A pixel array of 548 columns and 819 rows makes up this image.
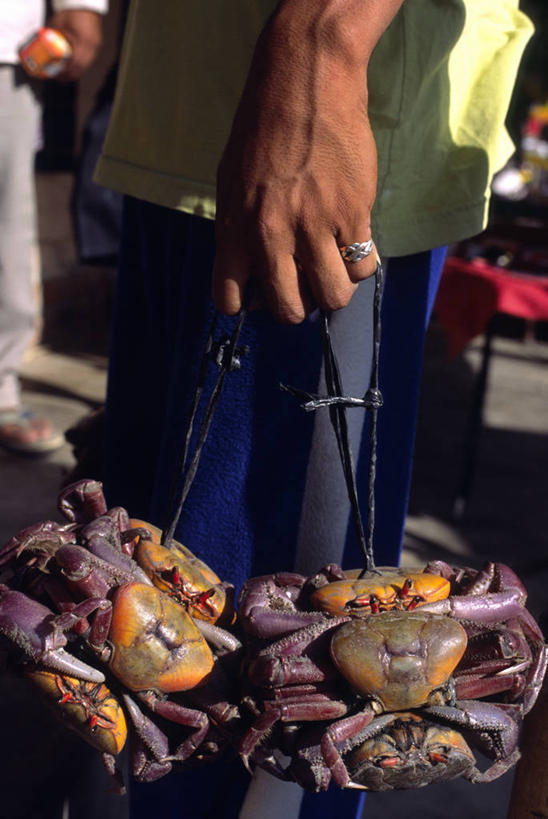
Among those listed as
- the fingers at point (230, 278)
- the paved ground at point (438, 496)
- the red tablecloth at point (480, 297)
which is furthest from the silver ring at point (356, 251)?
the red tablecloth at point (480, 297)

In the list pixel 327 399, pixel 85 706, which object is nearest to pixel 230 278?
pixel 327 399

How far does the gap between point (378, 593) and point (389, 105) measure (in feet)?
2.12

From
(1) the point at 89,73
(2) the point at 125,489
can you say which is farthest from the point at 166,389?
(1) the point at 89,73

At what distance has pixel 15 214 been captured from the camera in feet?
12.1

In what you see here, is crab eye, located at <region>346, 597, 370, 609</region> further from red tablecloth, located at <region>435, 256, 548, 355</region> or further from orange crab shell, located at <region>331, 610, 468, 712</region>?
red tablecloth, located at <region>435, 256, 548, 355</region>

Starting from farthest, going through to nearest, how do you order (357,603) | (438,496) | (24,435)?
(438,496), (24,435), (357,603)

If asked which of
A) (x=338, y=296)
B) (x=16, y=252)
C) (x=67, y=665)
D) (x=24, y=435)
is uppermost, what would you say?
(x=338, y=296)

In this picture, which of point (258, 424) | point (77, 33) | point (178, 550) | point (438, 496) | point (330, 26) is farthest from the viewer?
point (438, 496)

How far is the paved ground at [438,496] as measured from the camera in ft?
7.25

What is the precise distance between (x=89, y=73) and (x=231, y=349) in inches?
198

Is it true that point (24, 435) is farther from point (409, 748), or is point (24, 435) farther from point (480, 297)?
point (409, 748)

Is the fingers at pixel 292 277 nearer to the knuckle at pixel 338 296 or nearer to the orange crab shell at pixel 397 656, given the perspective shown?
the knuckle at pixel 338 296

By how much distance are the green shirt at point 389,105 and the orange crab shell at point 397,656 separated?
53 cm

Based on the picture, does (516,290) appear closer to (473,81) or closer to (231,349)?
(473,81)
